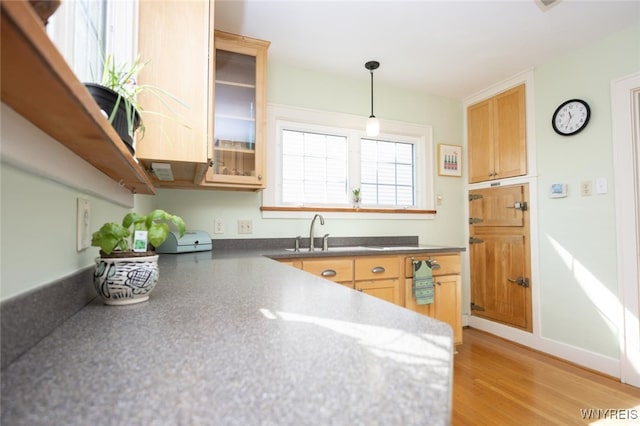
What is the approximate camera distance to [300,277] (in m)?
1.06

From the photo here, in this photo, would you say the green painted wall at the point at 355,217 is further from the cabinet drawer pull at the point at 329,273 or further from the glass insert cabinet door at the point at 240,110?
the cabinet drawer pull at the point at 329,273

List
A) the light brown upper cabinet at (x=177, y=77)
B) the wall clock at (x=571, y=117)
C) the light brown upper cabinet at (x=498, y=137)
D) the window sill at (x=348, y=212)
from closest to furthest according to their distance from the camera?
the light brown upper cabinet at (x=177, y=77) → the wall clock at (x=571, y=117) → the window sill at (x=348, y=212) → the light brown upper cabinet at (x=498, y=137)

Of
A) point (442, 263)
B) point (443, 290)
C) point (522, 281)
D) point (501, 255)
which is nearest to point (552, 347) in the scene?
point (522, 281)

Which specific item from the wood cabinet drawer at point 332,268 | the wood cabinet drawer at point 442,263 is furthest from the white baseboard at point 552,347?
the wood cabinet drawer at point 332,268

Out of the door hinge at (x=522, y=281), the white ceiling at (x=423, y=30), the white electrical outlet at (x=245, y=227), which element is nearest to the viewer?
the white ceiling at (x=423, y=30)

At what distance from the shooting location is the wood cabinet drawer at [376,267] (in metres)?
2.32

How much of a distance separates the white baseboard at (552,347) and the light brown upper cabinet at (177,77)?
302 cm

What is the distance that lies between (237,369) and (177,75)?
1.55 m

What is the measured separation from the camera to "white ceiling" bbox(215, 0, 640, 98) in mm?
2051

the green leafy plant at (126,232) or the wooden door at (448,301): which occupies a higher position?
the green leafy plant at (126,232)

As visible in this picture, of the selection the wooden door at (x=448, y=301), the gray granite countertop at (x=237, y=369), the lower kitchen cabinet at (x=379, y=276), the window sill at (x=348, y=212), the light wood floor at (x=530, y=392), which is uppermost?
the window sill at (x=348, y=212)

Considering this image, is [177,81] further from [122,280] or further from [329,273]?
[329,273]

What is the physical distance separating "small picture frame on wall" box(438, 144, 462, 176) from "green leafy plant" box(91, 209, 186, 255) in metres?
3.13

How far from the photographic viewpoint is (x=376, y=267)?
2.38m
